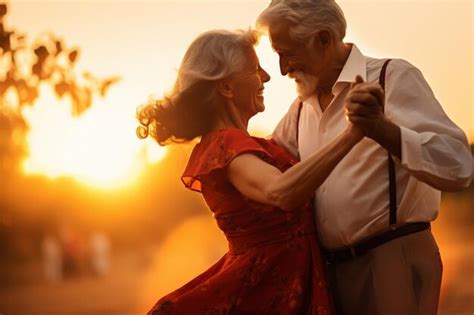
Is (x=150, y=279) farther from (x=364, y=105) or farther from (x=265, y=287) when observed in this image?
(x=364, y=105)

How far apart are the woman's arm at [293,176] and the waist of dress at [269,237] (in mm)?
294

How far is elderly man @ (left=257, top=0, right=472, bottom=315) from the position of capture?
479cm

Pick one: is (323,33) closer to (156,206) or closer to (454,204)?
(454,204)

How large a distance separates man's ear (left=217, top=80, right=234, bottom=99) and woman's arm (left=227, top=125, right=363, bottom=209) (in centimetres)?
36

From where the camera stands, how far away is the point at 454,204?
31.1m

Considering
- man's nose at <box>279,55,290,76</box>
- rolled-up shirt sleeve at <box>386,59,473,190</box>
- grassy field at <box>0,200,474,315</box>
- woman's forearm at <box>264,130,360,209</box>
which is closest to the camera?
woman's forearm at <box>264,130,360,209</box>

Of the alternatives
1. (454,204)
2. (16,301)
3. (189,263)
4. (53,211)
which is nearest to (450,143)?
(454,204)

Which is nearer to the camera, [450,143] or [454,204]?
[450,143]

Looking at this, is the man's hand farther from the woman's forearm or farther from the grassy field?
the grassy field

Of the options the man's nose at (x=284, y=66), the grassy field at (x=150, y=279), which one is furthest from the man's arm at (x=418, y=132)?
the grassy field at (x=150, y=279)

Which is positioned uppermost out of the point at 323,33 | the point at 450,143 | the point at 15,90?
the point at 15,90

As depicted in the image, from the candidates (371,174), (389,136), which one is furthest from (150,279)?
(389,136)

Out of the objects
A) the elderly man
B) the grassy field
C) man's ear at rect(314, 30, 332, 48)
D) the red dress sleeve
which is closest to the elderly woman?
the red dress sleeve

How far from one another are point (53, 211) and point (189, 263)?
1360 centimetres
